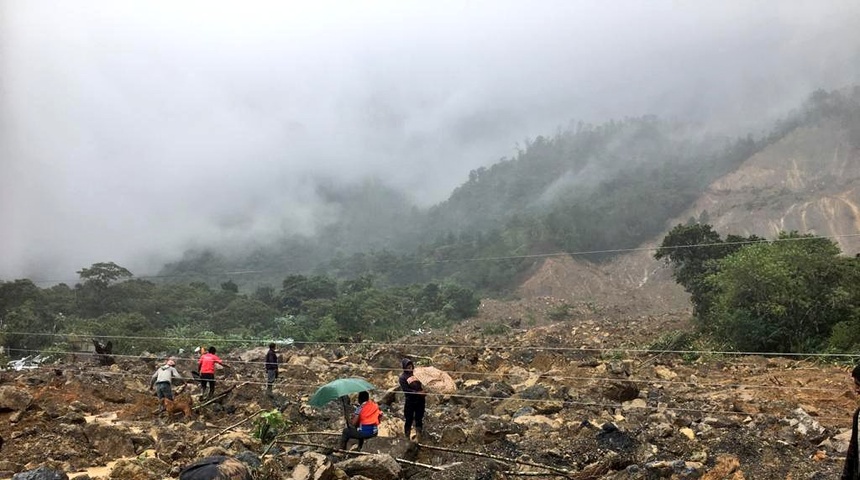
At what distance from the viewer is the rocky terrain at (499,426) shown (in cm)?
806

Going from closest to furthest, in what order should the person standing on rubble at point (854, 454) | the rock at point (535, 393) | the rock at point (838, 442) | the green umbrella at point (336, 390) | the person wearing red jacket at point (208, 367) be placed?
the person standing on rubble at point (854, 454) < the rock at point (838, 442) < the green umbrella at point (336, 390) < the rock at point (535, 393) < the person wearing red jacket at point (208, 367)

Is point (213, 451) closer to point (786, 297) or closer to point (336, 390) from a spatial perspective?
point (336, 390)

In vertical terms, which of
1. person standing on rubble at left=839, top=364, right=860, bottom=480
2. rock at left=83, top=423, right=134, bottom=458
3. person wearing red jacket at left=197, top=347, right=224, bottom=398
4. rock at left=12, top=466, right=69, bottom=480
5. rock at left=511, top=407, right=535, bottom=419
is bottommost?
rock at left=511, top=407, right=535, bottom=419

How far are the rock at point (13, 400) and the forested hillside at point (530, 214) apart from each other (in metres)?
37.5

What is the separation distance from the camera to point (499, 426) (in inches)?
403

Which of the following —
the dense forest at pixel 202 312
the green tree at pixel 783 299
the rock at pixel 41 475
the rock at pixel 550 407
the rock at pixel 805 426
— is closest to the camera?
the rock at pixel 41 475

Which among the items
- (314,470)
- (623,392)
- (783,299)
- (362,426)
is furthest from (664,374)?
(314,470)

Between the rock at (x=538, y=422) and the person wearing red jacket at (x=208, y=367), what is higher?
the person wearing red jacket at (x=208, y=367)

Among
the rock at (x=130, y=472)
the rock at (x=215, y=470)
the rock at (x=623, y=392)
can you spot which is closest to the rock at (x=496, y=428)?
the rock at (x=623, y=392)

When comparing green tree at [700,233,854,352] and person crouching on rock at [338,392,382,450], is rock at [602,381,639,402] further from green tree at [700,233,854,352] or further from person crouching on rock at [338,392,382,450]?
green tree at [700,233,854,352]

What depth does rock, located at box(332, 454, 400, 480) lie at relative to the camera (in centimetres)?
777

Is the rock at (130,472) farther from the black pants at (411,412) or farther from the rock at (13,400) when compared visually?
the rock at (13,400)

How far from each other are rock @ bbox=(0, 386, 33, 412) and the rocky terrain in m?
0.03

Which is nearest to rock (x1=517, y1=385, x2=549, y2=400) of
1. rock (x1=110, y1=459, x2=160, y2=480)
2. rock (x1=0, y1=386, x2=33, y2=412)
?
rock (x1=110, y1=459, x2=160, y2=480)
